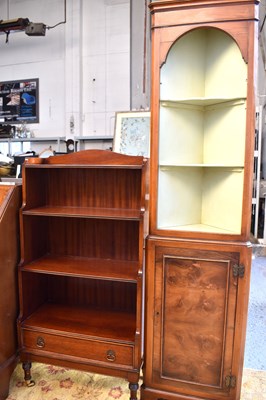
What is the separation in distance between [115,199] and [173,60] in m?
0.90

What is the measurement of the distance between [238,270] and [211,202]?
1.50 feet

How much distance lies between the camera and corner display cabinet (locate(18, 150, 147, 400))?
176cm

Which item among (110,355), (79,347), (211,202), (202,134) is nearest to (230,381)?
(110,355)

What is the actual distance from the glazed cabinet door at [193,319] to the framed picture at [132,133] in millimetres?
1143

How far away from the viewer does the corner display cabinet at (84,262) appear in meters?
1.76

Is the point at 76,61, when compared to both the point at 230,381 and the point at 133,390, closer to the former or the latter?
the point at 133,390

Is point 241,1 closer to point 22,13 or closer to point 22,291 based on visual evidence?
point 22,291

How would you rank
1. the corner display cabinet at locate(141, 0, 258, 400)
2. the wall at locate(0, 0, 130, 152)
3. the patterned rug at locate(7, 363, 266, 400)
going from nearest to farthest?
the corner display cabinet at locate(141, 0, 258, 400) < the patterned rug at locate(7, 363, 266, 400) < the wall at locate(0, 0, 130, 152)

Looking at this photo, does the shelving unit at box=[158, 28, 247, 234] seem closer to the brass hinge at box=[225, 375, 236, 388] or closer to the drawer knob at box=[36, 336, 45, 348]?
the brass hinge at box=[225, 375, 236, 388]

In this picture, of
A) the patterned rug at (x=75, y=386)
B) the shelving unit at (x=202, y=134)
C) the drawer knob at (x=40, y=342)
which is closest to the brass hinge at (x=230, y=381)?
the patterned rug at (x=75, y=386)

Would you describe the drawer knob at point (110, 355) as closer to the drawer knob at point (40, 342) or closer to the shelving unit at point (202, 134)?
the drawer knob at point (40, 342)

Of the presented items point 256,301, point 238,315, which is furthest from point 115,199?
point 256,301

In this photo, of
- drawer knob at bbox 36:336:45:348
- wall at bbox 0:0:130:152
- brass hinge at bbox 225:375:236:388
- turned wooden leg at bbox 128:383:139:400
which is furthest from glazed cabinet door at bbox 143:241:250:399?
wall at bbox 0:0:130:152

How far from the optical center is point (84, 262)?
2.04 m
